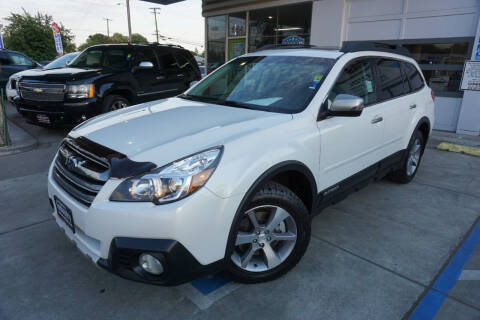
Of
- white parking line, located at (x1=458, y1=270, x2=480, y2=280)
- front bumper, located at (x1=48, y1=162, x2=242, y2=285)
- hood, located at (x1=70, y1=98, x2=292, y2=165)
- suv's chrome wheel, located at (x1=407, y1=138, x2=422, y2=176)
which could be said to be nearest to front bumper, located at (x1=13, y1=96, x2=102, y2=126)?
hood, located at (x1=70, y1=98, x2=292, y2=165)

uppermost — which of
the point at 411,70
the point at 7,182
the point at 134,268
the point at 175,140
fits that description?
the point at 411,70

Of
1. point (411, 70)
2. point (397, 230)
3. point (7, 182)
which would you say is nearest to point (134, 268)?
point (397, 230)

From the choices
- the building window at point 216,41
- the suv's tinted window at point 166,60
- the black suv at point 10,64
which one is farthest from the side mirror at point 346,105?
the black suv at point 10,64

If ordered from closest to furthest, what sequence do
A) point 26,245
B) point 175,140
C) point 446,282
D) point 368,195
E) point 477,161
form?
point 175,140
point 446,282
point 26,245
point 368,195
point 477,161

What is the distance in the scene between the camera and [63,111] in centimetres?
632

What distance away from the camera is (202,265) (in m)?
2.08

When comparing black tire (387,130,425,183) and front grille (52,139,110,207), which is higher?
front grille (52,139,110,207)

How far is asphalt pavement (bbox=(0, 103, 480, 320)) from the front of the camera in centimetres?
234

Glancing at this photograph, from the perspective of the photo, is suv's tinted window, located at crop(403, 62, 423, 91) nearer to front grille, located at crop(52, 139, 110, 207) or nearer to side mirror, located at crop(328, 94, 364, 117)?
side mirror, located at crop(328, 94, 364, 117)

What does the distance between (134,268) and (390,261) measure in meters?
2.12

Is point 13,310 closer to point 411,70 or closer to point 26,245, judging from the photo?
point 26,245

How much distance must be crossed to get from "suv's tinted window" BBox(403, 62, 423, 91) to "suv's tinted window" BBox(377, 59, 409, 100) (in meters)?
0.21

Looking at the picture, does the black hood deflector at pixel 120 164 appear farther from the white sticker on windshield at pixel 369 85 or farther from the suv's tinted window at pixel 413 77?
the suv's tinted window at pixel 413 77

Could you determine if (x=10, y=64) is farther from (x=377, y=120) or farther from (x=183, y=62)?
(x=377, y=120)
